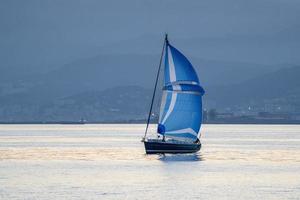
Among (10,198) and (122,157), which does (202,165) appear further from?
(10,198)

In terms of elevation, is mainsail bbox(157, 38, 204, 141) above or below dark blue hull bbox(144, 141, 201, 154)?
above

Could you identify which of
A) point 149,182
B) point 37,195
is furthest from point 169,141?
Result: point 37,195

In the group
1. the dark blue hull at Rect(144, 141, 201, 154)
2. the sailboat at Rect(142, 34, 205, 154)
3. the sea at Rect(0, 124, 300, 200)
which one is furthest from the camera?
the sailboat at Rect(142, 34, 205, 154)

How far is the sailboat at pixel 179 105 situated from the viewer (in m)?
85.0

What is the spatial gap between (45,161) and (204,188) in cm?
2759

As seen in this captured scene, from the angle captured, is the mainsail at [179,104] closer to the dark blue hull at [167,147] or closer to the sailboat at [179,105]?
the sailboat at [179,105]

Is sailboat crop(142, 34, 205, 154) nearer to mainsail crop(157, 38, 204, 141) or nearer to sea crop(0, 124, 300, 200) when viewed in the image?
mainsail crop(157, 38, 204, 141)

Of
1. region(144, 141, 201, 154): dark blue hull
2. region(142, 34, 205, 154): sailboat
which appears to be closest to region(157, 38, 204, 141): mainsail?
region(142, 34, 205, 154): sailboat

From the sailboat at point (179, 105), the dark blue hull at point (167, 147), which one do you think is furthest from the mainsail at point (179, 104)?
the dark blue hull at point (167, 147)

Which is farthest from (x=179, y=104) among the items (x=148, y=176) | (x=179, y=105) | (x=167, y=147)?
(x=148, y=176)

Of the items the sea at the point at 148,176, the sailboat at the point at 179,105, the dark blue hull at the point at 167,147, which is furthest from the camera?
the sailboat at the point at 179,105

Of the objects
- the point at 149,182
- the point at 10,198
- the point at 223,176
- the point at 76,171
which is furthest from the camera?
the point at 76,171

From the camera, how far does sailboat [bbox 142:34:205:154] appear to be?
8500cm

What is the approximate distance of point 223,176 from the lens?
65.4m
